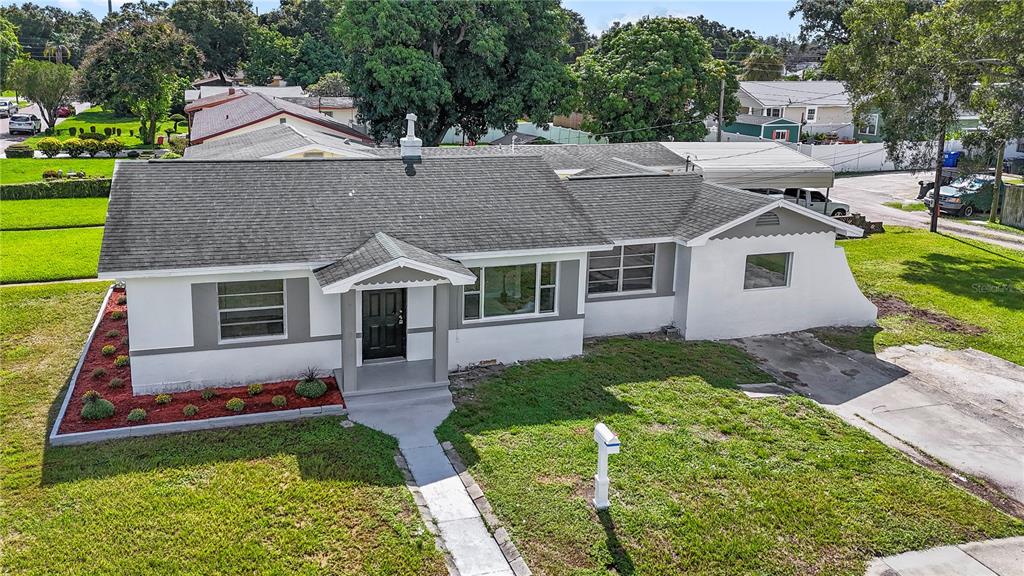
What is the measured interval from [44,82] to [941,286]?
67971 millimetres

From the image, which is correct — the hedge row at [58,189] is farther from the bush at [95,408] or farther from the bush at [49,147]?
the bush at [95,408]

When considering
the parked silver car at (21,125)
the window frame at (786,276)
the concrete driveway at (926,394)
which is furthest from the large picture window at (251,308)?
the parked silver car at (21,125)

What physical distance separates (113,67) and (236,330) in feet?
172

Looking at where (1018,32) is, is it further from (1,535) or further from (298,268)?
(1,535)

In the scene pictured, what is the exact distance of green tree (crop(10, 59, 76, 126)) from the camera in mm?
64312

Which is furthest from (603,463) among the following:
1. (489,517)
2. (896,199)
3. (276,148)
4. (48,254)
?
(896,199)

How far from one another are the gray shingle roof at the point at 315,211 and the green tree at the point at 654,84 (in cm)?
2441

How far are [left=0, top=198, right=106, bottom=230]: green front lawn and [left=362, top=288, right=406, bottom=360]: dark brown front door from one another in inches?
770

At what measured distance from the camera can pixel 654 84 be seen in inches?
1599

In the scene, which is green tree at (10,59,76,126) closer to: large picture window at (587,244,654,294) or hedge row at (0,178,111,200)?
hedge row at (0,178,111,200)

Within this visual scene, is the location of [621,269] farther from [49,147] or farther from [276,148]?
[49,147]

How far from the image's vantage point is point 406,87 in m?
37.7

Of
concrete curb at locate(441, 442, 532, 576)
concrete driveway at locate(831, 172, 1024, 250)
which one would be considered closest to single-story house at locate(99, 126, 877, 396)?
concrete curb at locate(441, 442, 532, 576)

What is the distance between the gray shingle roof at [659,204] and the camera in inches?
→ 712
